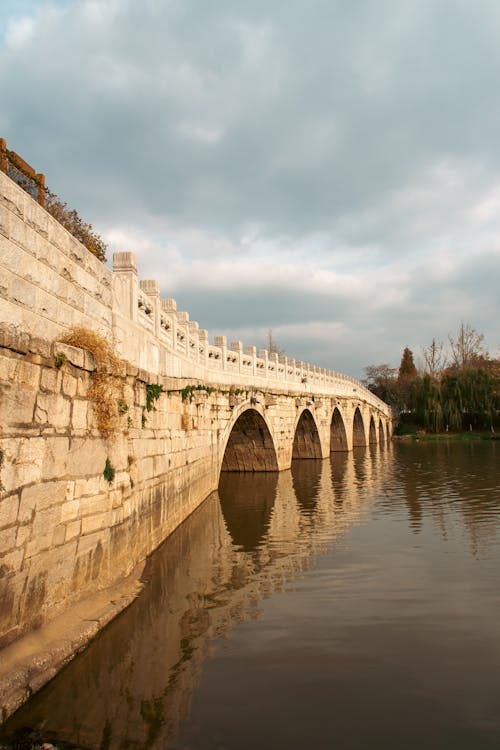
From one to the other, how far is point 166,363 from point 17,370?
192 inches

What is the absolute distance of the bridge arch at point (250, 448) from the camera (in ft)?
57.0

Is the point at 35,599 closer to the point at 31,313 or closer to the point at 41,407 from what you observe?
the point at 41,407

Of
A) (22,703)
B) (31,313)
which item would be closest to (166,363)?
(31,313)

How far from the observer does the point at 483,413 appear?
148 feet

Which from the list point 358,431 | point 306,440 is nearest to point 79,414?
point 306,440

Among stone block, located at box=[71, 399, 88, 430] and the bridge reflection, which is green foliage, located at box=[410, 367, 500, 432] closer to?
the bridge reflection

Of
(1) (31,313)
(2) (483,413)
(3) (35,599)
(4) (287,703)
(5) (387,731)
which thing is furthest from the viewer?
(2) (483,413)

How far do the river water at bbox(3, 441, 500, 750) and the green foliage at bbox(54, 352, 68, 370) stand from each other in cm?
251

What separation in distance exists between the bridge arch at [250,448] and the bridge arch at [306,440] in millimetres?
5367

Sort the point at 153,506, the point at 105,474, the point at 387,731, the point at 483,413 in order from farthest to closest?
1. the point at 483,413
2. the point at 153,506
3. the point at 105,474
4. the point at 387,731

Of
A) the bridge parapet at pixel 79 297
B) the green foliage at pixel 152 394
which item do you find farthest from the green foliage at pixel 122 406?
the green foliage at pixel 152 394

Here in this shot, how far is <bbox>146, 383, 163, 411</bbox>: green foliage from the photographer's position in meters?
7.45

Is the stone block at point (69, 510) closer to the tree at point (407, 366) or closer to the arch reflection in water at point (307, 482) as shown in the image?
the arch reflection in water at point (307, 482)

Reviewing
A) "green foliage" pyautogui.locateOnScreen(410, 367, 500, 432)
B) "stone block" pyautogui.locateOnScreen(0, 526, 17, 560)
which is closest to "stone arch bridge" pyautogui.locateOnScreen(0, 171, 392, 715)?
"stone block" pyautogui.locateOnScreen(0, 526, 17, 560)
